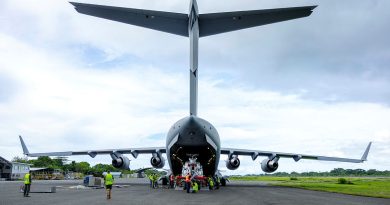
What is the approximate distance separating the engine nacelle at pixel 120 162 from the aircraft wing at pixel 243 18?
52.8ft

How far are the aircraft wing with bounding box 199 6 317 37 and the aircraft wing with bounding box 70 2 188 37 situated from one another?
100cm

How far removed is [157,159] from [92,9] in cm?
1876

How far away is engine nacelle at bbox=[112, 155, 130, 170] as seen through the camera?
1201 inches

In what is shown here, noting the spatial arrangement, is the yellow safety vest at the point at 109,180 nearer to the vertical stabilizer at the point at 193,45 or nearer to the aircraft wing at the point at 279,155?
the vertical stabilizer at the point at 193,45

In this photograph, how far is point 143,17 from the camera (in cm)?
1580

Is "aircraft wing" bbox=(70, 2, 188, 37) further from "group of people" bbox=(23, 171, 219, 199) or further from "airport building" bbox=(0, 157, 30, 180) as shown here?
"airport building" bbox=(0, 157, 30, 180)

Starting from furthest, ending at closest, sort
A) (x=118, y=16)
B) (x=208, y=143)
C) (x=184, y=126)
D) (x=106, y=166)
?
(x=106, y=166), (x=208, y=143), (x=184, y=126), (x=118, y=16)

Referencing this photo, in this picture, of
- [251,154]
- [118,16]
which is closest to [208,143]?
[118,16]

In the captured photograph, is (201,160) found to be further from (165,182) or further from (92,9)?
(92,9)

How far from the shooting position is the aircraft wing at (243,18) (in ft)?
46.3

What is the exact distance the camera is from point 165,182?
1209 inches

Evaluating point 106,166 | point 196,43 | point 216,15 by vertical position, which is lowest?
point 106,166

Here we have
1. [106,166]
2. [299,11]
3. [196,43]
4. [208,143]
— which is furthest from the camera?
[106,166]

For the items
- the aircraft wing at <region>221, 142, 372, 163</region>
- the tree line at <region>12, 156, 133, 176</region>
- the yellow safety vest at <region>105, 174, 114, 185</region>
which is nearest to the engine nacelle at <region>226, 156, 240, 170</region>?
the aircraft wing at <region>221, 142, 372, 163</region>
